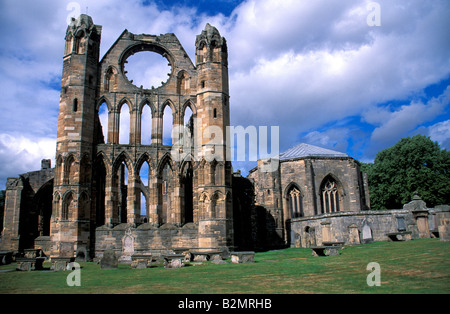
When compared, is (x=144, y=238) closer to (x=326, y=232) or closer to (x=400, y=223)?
(x=326, y=232)

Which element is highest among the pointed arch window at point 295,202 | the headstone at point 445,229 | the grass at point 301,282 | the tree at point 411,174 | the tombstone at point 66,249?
the tree at point 411,174

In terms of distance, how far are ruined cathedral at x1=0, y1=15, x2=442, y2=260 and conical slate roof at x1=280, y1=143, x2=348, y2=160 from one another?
9778 mm

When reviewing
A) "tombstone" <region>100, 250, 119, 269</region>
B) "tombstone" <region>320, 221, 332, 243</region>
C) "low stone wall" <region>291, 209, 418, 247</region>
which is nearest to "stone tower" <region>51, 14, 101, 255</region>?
"tombstone" <region>100, 250, 119, 269</region>

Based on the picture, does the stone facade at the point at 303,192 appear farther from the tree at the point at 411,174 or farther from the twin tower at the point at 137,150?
the twin tower at the point at 137,150

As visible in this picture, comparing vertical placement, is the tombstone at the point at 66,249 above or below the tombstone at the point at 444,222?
below

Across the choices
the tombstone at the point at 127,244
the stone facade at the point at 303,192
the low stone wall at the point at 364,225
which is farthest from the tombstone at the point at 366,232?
the tombstone at the point at 127,244

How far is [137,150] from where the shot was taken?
2394 centimetres

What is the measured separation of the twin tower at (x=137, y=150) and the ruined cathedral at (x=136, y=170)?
61 millimetres

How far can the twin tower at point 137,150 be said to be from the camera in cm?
2233

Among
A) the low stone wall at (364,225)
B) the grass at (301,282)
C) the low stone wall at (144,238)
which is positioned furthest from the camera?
the low stone wall at (364,225)
